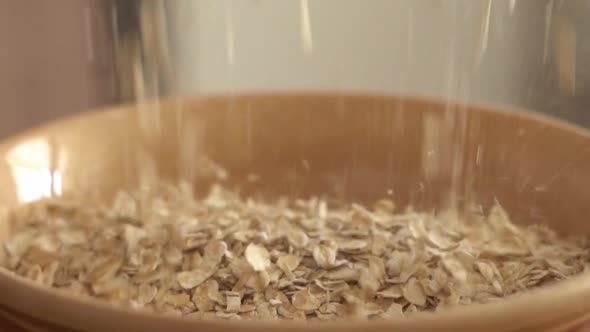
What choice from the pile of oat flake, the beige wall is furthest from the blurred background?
the pile of oat flake

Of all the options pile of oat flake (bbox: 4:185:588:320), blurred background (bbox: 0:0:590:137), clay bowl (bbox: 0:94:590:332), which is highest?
blurred background (bbox: 0:0:590:137)

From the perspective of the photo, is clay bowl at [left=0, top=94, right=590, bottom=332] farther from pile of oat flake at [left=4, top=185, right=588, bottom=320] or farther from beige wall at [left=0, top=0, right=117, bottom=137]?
beige wall at [left=0, top=0, right=117, bottom=137]

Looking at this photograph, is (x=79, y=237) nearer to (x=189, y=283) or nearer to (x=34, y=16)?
(x=189, y=283)

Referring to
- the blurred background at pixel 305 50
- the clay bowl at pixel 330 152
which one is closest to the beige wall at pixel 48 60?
the blurred background at pixel 305 50

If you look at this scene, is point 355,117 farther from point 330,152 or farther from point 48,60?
point 48,60

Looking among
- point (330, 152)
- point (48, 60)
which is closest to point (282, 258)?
point (330, 152)

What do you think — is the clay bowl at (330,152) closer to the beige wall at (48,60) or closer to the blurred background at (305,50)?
the blurred background at (305,50)

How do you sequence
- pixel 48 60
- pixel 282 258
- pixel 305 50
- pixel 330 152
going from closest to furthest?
pixel 282 258, pixel 330 152, pixel 305 50, pixel 48 60
